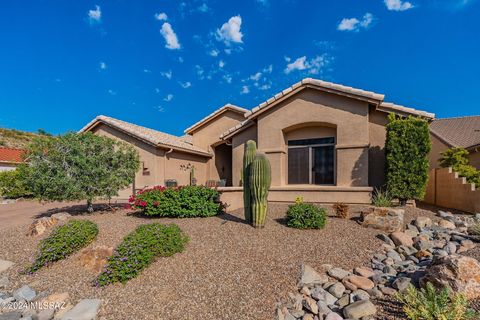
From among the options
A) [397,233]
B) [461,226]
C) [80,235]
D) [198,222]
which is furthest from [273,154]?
[80,235]

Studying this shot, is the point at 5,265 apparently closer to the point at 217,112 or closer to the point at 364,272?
the point at 364,272

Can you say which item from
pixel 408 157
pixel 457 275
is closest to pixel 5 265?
pixel 457 275

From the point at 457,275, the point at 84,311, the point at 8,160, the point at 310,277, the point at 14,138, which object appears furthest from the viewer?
the point at 14,138

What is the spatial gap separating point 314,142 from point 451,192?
571 cm

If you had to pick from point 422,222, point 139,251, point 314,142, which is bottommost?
point 139,251

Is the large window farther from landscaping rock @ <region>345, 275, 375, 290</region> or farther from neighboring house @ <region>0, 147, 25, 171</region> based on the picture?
neighboring house @ <region>0, 147, 25, 171</region>

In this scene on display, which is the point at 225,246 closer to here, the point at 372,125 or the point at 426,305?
the point at 426,305

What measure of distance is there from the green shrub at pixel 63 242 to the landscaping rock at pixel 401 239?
301 inches

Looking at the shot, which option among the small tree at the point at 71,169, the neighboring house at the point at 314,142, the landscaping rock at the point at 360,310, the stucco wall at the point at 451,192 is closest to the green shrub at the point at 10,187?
the neighboring house at the point at 314,142

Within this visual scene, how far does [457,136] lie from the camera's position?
57.9ft

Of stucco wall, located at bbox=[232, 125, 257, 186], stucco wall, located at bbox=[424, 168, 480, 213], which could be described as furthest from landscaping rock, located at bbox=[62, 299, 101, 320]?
stucco wall, located at bbox=[424, 168, 480, 213]

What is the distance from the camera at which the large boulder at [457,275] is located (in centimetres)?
371

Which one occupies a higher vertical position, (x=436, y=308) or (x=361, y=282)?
(x=436, y=308)

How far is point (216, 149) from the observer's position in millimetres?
18766
